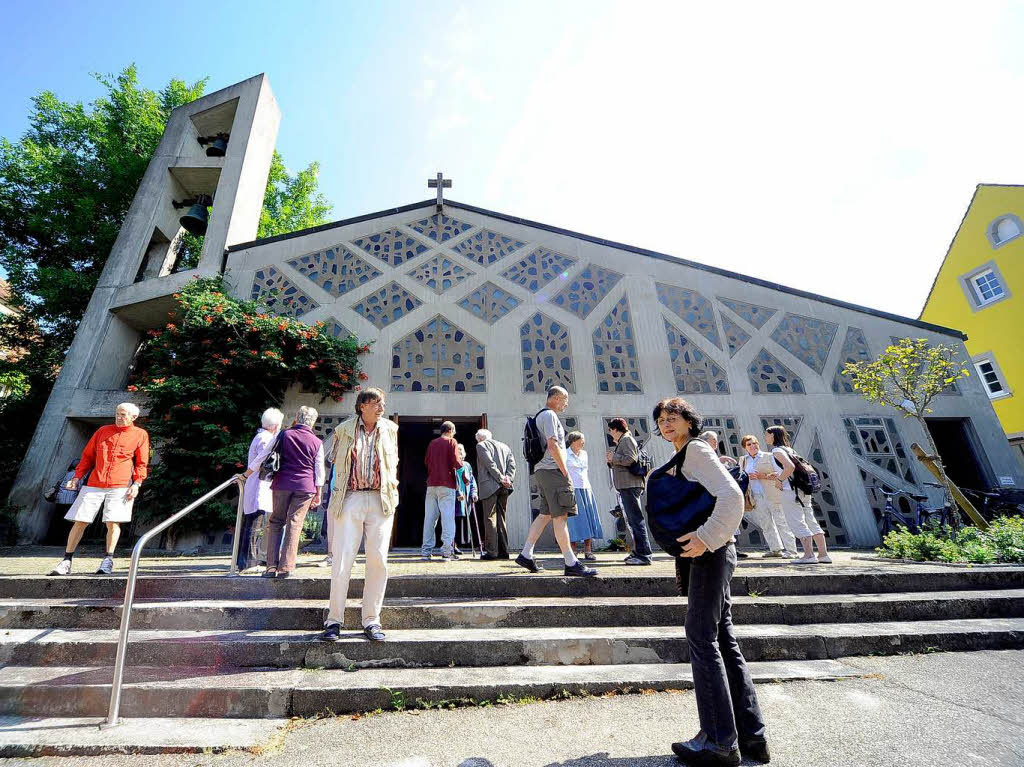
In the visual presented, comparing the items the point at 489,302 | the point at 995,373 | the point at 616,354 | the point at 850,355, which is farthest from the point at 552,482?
the point at 995,373

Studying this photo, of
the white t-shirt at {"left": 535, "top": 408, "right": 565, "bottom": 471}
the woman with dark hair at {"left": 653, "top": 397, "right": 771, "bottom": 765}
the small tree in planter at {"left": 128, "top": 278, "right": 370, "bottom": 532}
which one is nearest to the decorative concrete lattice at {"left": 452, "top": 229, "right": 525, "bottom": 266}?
the small tree in planter at {"left": 128, "top": 278, "right": 370, "bottom": 532}

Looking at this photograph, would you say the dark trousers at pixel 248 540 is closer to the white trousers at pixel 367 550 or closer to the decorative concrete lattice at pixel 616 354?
the white trousers at pixel 367 550

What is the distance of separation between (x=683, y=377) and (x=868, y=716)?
8352 millimetres

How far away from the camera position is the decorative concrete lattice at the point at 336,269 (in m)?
10.7

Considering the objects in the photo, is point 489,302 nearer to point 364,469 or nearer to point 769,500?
point 769,500

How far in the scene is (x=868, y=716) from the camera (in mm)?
2570

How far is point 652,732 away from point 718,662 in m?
0.71

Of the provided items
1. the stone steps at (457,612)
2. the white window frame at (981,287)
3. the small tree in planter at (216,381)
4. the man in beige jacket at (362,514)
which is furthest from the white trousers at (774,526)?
the white window frame at (981,287)

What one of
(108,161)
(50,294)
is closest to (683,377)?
(50,294)

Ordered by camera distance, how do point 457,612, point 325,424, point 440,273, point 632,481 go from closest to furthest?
1. point 457,612
2. point 632,481
3. point 325,424
4. point 440,273

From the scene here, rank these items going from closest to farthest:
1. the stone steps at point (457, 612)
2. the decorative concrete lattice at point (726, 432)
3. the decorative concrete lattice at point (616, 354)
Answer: the stone steps at point (457, 612)
the decorative concrete lattice at point (726, 432)
the decorative concrete lattice at point (616, 354)

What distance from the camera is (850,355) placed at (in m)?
10.9

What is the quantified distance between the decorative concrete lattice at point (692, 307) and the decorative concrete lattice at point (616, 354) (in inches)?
44.5

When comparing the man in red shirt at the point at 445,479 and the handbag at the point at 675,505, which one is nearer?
the handbag at the point at 675,505
